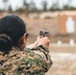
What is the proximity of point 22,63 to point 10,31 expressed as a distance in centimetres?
19

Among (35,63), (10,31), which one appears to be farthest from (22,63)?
(10,31)

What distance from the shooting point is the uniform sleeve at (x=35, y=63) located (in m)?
2.16

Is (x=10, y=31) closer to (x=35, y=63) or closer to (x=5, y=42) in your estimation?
(x=5, y=42)

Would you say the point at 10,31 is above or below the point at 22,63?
above

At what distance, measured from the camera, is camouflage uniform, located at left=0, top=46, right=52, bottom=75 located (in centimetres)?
215

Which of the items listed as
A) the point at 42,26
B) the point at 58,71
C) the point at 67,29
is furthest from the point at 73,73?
the point at 42,26

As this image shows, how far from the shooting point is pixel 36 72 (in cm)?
217

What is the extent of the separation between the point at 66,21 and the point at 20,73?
25.7 metres

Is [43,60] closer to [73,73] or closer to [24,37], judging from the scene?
[24,37]

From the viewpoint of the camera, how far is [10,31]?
2156 mm

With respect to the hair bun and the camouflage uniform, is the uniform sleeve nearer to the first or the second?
the camouflage uniform

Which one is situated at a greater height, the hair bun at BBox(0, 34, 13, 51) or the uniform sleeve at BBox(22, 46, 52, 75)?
the hair bun at BBox(0, 34, 13, 51)

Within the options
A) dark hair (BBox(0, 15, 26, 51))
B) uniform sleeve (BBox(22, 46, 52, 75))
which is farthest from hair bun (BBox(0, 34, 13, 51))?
uniform sleeve (BBox(22, 46, 52, 75))

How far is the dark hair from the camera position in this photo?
2.13 metres
